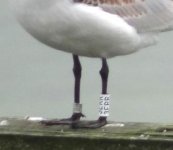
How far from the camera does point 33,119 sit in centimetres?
602

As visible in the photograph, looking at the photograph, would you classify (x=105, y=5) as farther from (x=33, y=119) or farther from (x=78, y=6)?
(x=33, y=119)

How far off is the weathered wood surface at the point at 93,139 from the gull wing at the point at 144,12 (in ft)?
3.11

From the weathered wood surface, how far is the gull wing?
0.95 meters

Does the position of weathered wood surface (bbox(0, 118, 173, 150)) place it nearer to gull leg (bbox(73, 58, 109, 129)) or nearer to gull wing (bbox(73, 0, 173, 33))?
gull leg (bbox(73, 58, 109, 129))

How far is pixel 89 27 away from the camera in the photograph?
5680 millimetres

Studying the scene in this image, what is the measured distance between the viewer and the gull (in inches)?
221

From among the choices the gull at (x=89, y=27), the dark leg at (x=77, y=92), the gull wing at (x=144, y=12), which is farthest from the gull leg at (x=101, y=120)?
the gull wing at (x=144, y=12)

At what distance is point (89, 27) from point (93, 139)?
1.00 metres

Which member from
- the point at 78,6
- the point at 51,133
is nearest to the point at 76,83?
the point at 78,6

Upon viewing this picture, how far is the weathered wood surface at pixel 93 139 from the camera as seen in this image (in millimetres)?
4840

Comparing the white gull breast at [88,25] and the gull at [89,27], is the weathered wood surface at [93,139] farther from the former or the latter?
the white gull breast at [88,25]

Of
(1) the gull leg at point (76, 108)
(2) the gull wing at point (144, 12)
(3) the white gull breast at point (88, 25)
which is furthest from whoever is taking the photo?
(2) the gull wing at point (144, 12)

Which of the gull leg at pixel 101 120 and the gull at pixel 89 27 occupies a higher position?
the gull at pixel 89 27

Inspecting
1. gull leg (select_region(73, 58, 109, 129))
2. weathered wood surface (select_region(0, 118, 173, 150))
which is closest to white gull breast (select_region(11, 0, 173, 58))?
gull leg (select_region(73, 58, 109, 129))
